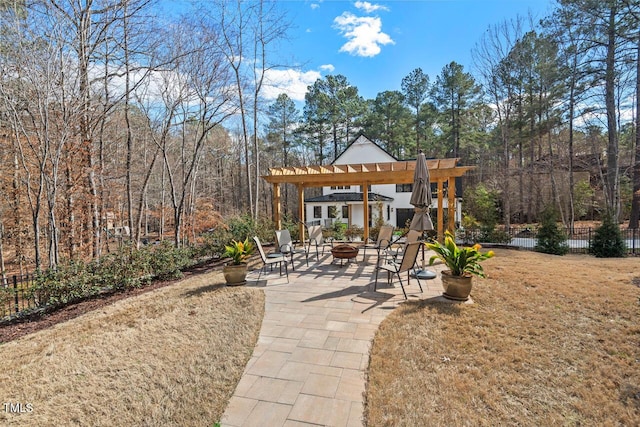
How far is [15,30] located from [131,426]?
6853 mm

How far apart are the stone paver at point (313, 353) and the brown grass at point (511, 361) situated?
231 mm

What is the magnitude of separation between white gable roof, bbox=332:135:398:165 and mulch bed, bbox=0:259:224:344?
16.6 metres

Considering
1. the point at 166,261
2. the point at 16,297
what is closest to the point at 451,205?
the point at 166,261

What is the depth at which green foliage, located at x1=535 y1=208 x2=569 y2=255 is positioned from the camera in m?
9.91

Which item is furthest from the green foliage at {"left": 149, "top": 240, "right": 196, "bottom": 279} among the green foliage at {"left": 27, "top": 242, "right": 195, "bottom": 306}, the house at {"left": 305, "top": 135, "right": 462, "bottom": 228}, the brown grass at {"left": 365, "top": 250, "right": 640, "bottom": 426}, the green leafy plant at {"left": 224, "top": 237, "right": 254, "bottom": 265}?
the house at {"left": 305, "top": 135, "right": 462, "bottom": 228}

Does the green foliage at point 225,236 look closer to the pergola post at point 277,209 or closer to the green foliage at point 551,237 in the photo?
the pergola post at point 277,209

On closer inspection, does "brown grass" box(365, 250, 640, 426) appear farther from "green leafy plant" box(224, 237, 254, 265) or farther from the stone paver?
"green leafy plant" box(224, 237, 254, 265)

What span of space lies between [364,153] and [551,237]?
1325 centimetres

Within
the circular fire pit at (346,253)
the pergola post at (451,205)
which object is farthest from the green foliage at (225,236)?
the pergola post at (451,205)

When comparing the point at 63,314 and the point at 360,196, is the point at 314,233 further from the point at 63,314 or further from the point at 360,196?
the point at 360,196

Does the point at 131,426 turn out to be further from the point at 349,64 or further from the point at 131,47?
the point at 349,64

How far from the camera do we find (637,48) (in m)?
12.1

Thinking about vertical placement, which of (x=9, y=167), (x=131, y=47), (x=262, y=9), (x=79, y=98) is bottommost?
(x=9, y=167)

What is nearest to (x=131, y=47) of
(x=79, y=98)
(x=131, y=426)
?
(x=79, y=98)
